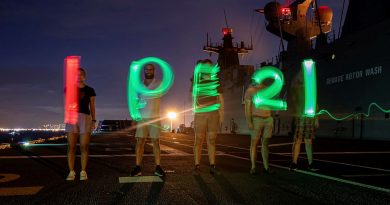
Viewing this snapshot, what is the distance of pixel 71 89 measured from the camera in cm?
653

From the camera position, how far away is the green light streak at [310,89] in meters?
8.12

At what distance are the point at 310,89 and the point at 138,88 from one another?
4341mm

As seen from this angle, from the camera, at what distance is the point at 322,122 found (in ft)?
90.5

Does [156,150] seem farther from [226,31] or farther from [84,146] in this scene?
[226,31]

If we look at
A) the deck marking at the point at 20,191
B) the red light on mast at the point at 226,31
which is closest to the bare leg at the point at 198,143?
the deck marking at the point at 20,191

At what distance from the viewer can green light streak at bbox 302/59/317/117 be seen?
812 centimetres

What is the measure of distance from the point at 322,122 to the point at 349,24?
7.07m

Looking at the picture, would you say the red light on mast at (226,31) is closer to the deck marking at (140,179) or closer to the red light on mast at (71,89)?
the red light on mast at (71,89)

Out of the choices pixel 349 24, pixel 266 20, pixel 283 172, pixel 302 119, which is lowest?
pixel 283 172

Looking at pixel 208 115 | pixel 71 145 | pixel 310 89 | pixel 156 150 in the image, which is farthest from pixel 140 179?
pixel 310 89

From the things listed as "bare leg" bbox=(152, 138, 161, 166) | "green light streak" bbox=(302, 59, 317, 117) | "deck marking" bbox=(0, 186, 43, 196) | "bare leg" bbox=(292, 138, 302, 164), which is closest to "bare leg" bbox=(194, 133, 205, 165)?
"bare leg" bbox=(152, 138, 161, 166)

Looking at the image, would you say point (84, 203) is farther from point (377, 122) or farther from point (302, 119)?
point (377, 122)

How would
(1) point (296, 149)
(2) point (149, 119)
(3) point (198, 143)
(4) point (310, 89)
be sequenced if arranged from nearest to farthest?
(2) point (149, 119) < (3) point (198, 143) < (1) point (296, 149) < (4) point (310, 89)

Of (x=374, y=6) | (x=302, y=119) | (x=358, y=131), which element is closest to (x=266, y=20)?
(x=374, y=6)
